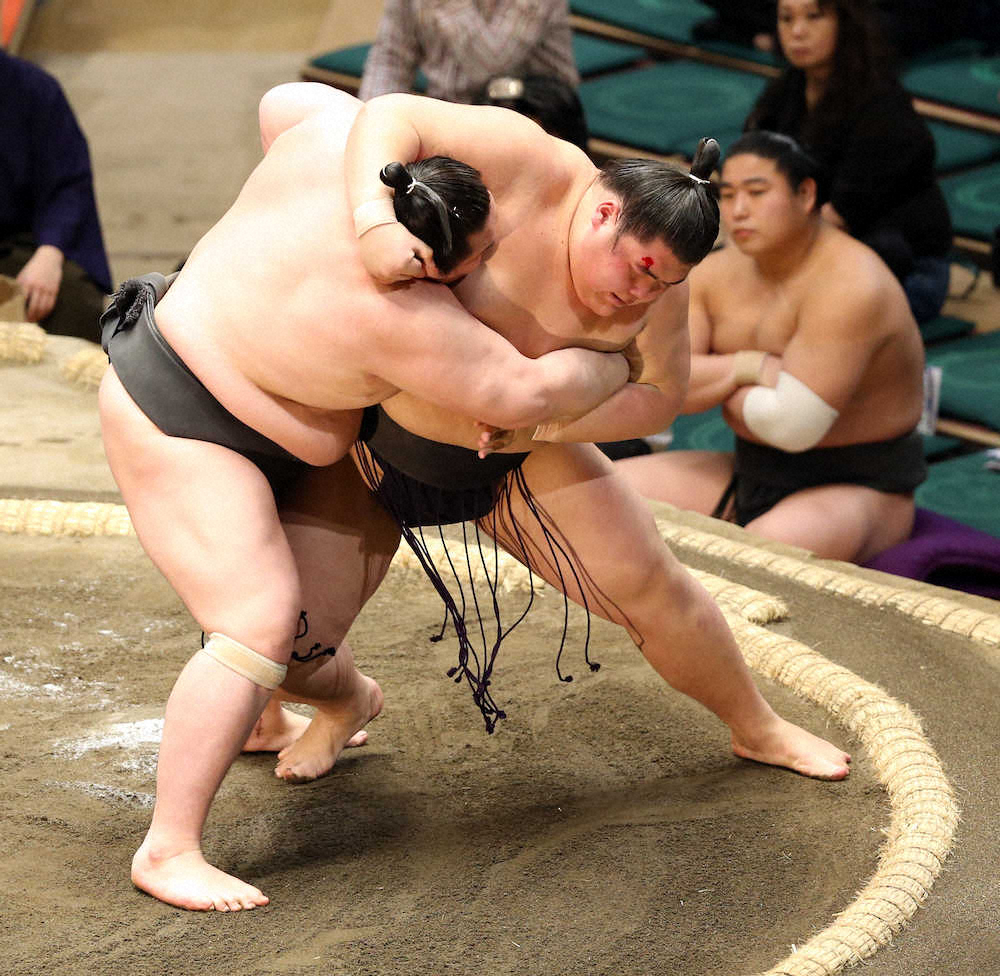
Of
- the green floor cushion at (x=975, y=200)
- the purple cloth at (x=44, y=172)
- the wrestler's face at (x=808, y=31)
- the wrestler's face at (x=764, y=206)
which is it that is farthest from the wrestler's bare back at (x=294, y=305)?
the green floor cushion at (x=975, y=200)

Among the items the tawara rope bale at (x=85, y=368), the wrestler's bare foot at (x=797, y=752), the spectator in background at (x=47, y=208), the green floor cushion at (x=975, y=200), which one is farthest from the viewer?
→ the green floor cushion at (x=975, y=200)

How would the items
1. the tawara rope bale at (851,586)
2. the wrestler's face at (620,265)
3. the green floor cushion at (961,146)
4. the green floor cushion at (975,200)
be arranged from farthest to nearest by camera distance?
1. the green floor cushion at (961,146)
2. the green floor cushion at (975,200)
3. the tawara rope bale at (851,586)
4. the wrestler's face at (620,265)

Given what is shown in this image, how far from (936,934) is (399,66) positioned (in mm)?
3018

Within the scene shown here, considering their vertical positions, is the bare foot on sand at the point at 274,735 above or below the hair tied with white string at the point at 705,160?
below

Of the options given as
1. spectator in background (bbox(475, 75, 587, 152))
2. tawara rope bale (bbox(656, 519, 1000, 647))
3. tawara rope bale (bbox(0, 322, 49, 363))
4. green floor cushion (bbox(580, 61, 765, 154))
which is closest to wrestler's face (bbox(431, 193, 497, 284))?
tawara rope bale (bbox(656, 519, 1000, 647))

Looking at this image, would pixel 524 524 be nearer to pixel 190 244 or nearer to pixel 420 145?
pixel 420 145

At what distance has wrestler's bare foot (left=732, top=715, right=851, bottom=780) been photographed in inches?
81.0

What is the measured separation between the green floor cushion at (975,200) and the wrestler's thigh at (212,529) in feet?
11.1

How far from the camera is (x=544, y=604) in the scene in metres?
2.66

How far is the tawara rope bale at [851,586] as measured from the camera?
2.49 meters

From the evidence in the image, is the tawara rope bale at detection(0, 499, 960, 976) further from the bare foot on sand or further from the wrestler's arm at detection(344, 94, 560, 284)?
the wrestler's arm at detection(344, 94, 560, 284)

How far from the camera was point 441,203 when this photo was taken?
143cm

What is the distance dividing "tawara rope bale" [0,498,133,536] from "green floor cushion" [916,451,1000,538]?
6.28ft

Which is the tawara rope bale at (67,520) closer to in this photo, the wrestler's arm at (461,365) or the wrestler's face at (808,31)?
the wrestler's arm at (461,365)
